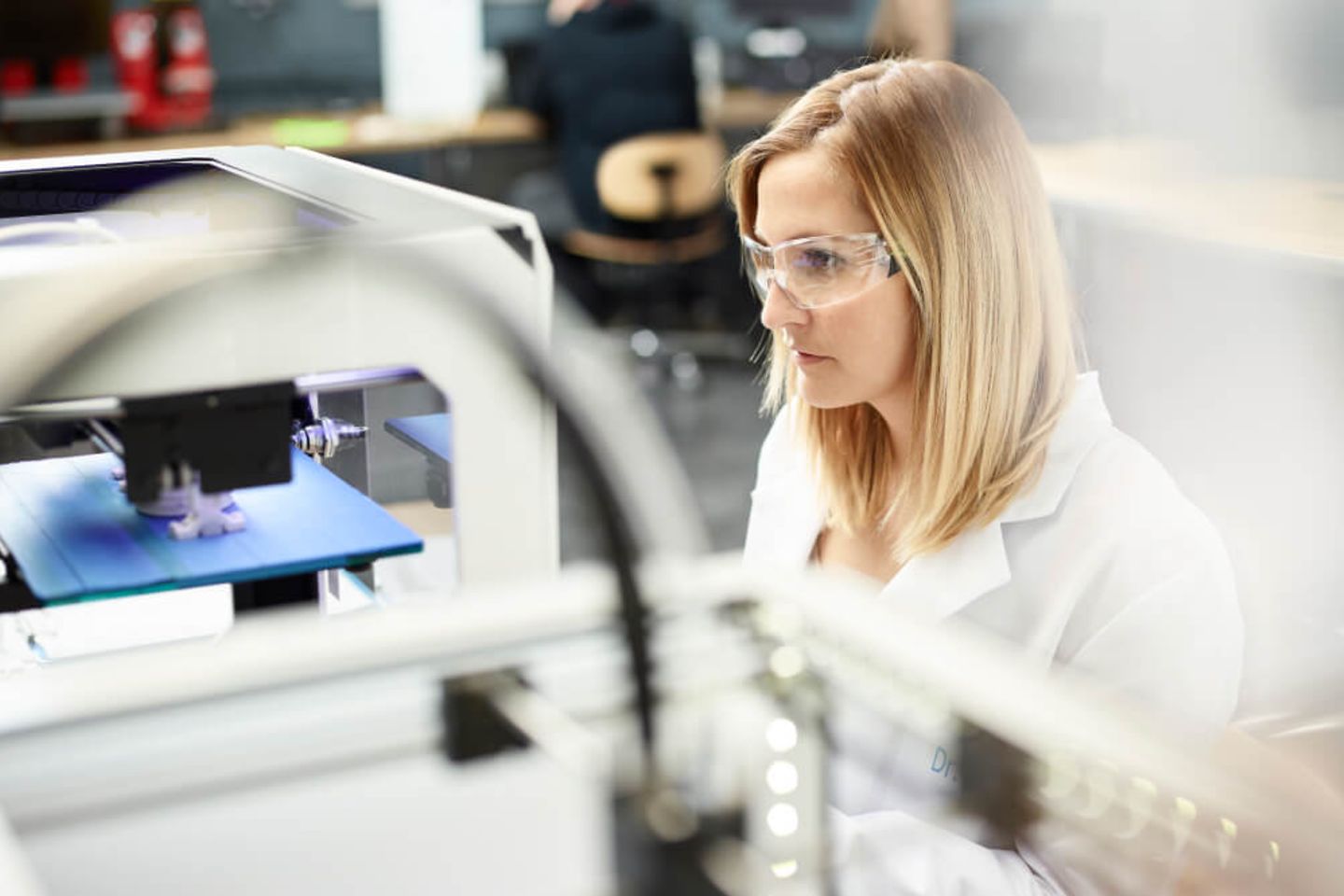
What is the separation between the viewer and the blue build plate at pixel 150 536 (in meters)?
0.82

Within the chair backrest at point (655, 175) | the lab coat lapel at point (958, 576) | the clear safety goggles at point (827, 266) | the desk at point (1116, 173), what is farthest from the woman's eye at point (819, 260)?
the chair backrest at point (655, 175)

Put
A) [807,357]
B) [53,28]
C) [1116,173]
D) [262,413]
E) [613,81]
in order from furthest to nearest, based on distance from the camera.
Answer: [613,81] → [53,28] → [1116,173] → [807,357] → [262,413]

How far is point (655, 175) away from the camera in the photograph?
14.4 ft

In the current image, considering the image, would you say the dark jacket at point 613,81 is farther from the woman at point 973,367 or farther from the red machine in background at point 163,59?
the woman at point 973,367

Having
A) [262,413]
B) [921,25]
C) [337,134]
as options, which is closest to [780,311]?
[262,413]

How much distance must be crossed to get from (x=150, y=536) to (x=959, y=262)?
0.67 m

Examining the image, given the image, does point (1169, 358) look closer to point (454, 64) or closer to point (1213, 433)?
point (1213, 433)

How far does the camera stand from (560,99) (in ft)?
14.6

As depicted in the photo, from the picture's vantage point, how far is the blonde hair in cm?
120

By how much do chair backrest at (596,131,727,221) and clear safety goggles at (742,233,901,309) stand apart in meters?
3.12

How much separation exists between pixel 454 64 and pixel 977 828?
4818 mm

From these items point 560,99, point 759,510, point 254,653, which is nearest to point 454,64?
point 560,99

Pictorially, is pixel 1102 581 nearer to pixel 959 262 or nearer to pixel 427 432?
pixel 959 262

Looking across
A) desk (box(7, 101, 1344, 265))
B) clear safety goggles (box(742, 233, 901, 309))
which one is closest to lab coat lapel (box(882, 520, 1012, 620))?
clear safety goggles (box(742, 233, 901, 309))
